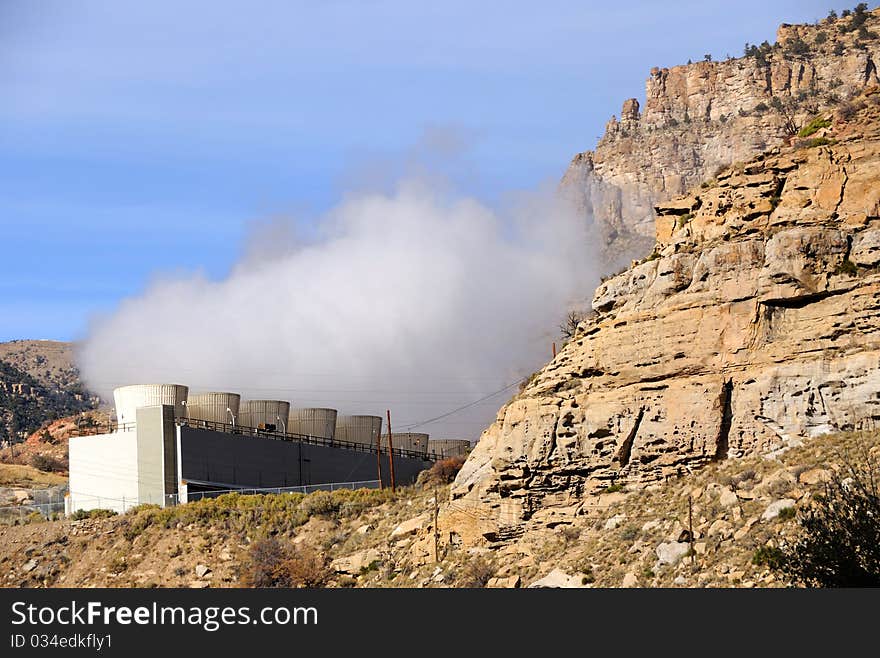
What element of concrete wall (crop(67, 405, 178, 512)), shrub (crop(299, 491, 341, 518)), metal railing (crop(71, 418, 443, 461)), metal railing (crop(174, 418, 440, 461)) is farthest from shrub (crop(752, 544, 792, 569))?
metal railing (crop(174, 418, 440, 461))

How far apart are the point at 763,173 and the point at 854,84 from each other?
111414mm

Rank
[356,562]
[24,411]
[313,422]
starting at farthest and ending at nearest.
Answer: [24,411]
[313,422]
[356,562]

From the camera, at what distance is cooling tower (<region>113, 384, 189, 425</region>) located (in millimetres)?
88312

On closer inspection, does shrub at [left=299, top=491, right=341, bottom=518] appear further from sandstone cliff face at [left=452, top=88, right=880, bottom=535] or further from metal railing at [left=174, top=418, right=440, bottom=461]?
metal railing at [left=174, top=418, right=440, bottom=461]

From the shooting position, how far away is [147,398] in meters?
88.2

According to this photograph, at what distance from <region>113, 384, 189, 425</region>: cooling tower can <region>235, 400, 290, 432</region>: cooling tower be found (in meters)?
4.51

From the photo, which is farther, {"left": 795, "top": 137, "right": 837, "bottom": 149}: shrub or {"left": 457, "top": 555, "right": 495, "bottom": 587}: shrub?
{"left": 795, "top": 137, "right": 837, "bottom": 149}: shrub

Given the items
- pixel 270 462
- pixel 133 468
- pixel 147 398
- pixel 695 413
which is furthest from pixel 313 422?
pixel 695 413

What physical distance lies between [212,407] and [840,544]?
6070cm

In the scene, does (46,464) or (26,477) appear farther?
(46,464)

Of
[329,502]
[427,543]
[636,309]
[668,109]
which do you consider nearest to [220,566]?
[329,502]

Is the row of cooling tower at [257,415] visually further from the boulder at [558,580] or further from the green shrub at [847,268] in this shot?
the green shrub at [847,268]

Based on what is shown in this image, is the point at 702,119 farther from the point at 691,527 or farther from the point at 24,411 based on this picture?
the point at 691,527

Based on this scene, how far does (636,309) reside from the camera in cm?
5166
